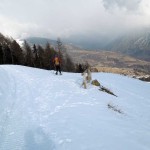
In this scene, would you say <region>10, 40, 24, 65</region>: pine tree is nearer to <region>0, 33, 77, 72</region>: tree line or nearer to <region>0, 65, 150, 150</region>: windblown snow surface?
<region>0, 33, 77, 72</region>: tree line

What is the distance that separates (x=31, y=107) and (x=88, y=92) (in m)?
7.61

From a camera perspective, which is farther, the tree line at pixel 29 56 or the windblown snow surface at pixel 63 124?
the tree line at pixel 29 56

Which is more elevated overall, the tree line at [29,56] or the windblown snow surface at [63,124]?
the tree line at [29,56]

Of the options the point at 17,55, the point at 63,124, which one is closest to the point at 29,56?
the point at 17,55

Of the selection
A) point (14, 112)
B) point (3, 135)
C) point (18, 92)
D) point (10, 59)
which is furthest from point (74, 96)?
point (10, 59)

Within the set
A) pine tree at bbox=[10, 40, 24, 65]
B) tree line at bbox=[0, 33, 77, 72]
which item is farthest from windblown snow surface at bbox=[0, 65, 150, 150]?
pine tree at bbox=[10, 40, 24, 65]

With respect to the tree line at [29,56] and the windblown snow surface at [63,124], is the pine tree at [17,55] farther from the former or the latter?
the windblown snow surface at [63,124]

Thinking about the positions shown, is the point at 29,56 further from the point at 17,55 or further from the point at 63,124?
the point at 63,124

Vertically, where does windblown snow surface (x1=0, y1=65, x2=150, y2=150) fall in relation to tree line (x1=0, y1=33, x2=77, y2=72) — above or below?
below

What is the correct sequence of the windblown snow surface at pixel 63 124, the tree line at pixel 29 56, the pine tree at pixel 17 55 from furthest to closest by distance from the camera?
the pine tree at pixel 17 55, the tree line at pixel 29 56, the windblown snow surface at pixel 63 124

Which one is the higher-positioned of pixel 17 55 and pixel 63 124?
pixel 17 55

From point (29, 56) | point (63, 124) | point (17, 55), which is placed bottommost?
point (63, 124)

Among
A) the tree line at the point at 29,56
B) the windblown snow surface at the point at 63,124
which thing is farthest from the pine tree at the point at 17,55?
the windblown snow surface at the point at 63,124

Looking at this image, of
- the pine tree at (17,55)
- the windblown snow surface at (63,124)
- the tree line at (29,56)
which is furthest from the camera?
the pine tree at (17,55)
